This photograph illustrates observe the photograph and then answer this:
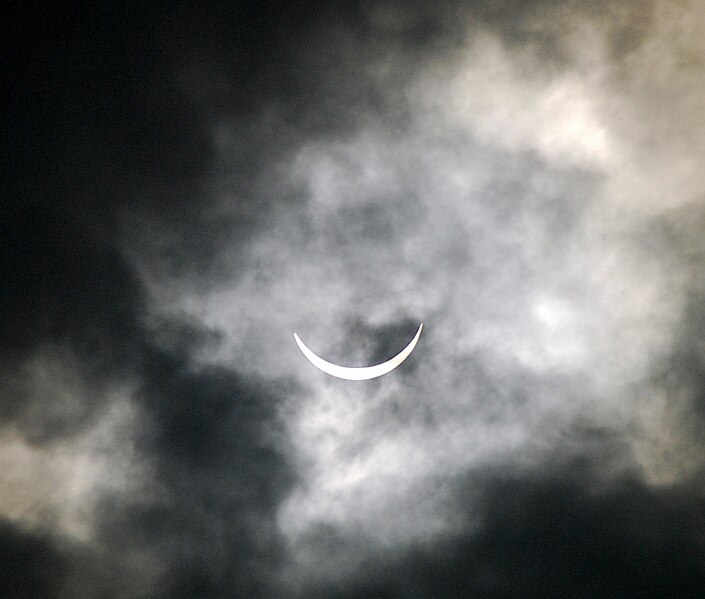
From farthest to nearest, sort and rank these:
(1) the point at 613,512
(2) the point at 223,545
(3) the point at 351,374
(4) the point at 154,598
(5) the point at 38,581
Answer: (1) the point at 613,512 < (2) the point at 223,545 < (4) the point at 154,598 < (5) the point at 38,581 < (3) the point at 351,374

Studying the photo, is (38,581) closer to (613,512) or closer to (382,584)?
(382,584)

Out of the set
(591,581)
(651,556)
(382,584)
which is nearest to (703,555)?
(651,556)

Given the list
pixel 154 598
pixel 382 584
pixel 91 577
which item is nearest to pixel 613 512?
pixel 382 584

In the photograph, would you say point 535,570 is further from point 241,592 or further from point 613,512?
point 241,592

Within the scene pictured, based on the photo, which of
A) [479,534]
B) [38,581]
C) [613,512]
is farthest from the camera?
[479,534]

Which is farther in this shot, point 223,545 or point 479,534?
point 479,534

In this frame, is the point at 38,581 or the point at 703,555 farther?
the point at 703,555

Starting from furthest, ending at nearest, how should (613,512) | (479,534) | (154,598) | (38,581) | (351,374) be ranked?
1. (479,534)
2. (613,512)
3. (154,598)
4. (38,581)
5. (351,374)

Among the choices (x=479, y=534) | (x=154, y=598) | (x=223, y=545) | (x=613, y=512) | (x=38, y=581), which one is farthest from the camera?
(x=479, y=534)

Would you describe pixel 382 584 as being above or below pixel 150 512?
below
